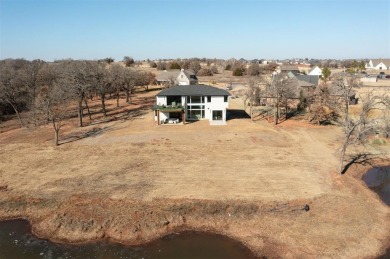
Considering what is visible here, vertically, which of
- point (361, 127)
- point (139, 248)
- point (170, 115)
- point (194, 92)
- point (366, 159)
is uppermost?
point (194, 92)

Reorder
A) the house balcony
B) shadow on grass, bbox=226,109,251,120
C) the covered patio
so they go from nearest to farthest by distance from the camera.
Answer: the house balcony → the covered patio → shadow on grass, bbox=226,109,251,120

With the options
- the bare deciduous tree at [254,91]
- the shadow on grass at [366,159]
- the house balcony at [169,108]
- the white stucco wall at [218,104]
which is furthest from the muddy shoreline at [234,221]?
the bare deciduous tree at [254,91]

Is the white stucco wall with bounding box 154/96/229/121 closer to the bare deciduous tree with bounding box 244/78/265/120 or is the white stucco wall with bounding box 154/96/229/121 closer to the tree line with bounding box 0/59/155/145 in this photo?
the bare deciduous tree with bounding box 244/78/265/120

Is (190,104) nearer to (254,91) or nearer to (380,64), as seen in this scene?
(254,91)

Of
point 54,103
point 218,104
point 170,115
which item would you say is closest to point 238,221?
point 218,104

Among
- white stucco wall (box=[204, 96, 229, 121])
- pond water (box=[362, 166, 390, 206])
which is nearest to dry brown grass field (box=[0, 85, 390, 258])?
pond water (box=[362, 166, 390, 206])

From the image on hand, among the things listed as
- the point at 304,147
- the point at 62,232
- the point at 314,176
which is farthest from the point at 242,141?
the point at 62,232
